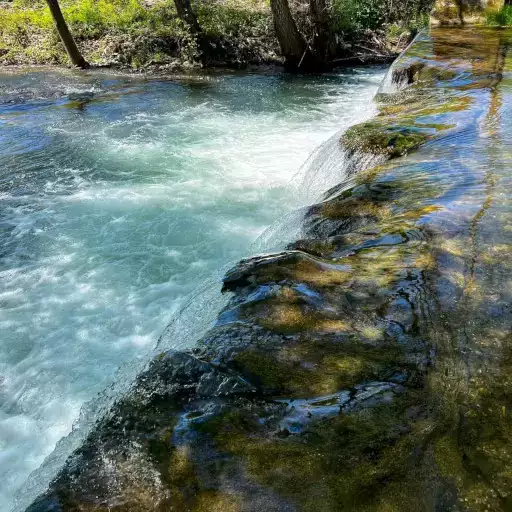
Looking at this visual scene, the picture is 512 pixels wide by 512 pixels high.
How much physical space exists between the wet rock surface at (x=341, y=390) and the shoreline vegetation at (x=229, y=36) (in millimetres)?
12866

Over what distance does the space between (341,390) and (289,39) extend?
1460cm

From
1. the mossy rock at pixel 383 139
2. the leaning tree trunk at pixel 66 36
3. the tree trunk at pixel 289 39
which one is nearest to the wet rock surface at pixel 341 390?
the mossy rock at pixel 383 139

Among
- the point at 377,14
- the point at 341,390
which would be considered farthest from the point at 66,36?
the point at 341,390

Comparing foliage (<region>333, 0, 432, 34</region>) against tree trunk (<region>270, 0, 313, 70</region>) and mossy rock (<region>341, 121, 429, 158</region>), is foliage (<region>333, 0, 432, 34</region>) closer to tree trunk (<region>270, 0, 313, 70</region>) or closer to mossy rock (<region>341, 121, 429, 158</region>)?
tree trunk (<region>270, 0, 313, 70</region>)

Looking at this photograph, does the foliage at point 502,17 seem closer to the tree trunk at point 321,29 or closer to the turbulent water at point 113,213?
→ the turbulent water at point 113,213

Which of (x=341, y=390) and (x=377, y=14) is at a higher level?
(x=377, y=14)

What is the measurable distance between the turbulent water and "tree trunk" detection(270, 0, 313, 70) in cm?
290

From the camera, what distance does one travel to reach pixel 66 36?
14.2 metres

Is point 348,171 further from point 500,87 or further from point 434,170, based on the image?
point 500,87

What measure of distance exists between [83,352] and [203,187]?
11.8 feet

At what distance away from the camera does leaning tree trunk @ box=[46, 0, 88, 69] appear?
1320cm

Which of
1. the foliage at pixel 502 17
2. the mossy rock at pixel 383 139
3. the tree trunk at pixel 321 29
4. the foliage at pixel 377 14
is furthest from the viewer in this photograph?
the foliage at pixel 377 14

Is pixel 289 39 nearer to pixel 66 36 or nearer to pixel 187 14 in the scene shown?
pixel 187 14

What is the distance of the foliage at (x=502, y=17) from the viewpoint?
1229 centimetres
